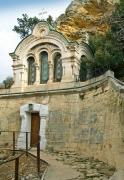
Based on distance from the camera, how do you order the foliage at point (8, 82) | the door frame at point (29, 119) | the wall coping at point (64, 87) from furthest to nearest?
the foliage at point (8, 82) → the door frame at point (29, 119) → the wall coping at point (64, 87)

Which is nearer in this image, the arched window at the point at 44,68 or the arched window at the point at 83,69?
the arched window at the point at 83,69

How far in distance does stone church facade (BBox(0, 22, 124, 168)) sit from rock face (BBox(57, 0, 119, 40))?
4155mm

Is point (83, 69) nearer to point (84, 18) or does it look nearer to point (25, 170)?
point (84, 18)

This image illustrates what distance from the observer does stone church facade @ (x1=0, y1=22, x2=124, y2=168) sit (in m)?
15.1

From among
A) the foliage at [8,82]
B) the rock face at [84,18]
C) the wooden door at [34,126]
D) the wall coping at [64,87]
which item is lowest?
the wooden door at [34,126]

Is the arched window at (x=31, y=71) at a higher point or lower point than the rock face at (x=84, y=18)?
lower

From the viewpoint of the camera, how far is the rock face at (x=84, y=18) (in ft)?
85.0

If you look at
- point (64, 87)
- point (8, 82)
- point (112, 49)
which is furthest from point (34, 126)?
point (8, 82)

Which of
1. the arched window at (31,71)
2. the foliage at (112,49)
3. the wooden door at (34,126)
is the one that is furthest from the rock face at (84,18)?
the wooden door at (34,126)

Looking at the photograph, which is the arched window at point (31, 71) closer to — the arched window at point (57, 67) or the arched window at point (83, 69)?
the arched window at point (57, 67)

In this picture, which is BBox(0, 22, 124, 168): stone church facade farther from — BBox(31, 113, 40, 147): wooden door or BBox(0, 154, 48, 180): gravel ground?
BBox(0, 154, 48, 180): gravel ground

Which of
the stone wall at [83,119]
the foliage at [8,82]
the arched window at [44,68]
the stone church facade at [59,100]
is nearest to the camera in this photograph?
the stone wall at [83,119]

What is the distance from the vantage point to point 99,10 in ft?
94.0

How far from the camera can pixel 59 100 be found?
63.8 feet
